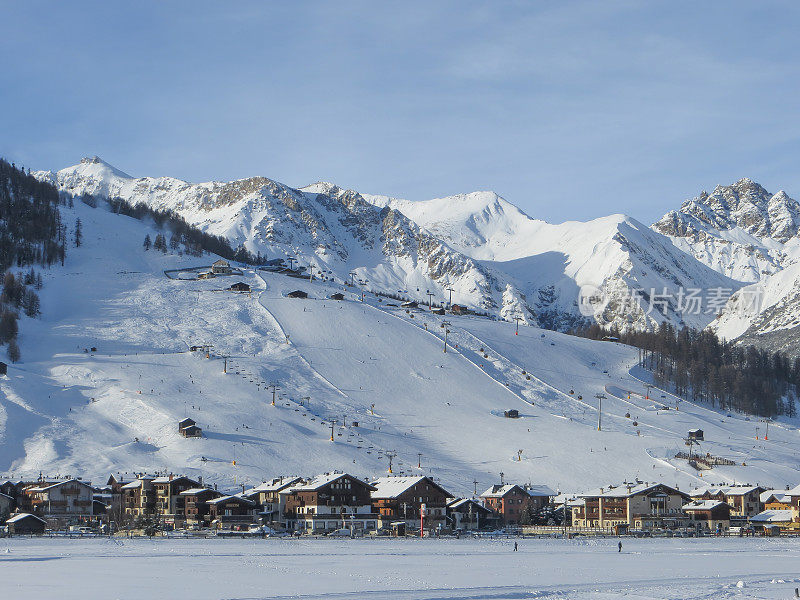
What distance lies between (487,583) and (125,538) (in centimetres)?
4709

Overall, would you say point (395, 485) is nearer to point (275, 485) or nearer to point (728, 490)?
point (275, 485)

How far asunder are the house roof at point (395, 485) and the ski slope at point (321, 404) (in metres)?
8.52

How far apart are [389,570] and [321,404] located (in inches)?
3377

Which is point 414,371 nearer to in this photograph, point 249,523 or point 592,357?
point 592,357

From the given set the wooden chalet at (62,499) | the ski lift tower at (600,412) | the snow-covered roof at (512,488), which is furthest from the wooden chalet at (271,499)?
the ski lift tower at (600,412)

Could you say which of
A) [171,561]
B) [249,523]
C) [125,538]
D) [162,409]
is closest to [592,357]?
[162,409]

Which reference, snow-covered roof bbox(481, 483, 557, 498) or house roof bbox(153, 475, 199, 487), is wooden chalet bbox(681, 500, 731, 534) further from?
house roof bbox(153, 475, 199, 487)

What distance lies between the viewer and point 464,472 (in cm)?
12088

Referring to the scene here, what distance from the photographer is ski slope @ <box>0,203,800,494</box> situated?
11900cm

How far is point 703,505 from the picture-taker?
108000mm

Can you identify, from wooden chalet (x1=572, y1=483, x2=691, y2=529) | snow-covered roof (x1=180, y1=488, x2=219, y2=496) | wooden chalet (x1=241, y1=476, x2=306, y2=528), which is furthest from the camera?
wooden chalet (x1=572, y1=483, x2=691, y2=529)

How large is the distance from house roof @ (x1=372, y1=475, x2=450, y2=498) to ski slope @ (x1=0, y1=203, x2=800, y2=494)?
8.52 m

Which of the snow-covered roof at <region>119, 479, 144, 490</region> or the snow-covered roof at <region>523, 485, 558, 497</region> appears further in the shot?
the snow-covered roof at <region>523, 485, 558, 497</region>

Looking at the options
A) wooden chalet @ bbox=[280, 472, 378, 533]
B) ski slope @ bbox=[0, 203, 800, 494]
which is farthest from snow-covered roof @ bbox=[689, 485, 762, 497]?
wooden chalet @ bbox=[280, 472, 378, 533]
